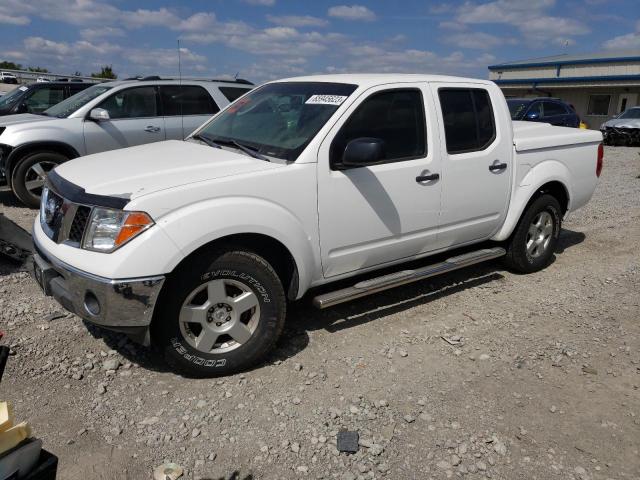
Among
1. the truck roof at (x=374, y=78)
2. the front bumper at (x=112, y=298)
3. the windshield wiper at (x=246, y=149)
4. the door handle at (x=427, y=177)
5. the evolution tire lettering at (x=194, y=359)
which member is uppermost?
the truck roof at (x=374, y=78)

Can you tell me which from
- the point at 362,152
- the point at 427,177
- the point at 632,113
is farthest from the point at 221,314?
the point at 632,113

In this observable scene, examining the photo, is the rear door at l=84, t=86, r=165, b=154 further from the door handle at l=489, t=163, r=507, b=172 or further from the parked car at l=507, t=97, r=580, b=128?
the parked car at l=507, t=97, r=580, b=128

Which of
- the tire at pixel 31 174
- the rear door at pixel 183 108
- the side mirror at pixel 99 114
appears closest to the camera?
the tire at pixel 31 174

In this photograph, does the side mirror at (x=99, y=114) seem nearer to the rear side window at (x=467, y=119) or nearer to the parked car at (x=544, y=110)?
the rear side window at (x=467, y=119)

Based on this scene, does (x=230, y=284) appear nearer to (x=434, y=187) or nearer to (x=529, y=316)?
(x=434, y=187)

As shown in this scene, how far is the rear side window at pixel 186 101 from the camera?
8.34m

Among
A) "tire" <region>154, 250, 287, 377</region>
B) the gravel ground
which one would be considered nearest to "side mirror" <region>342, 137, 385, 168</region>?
"tire" <region>154, 250, 287, 377</region>

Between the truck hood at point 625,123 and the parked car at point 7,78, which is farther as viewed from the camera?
the parked car at point 7,78

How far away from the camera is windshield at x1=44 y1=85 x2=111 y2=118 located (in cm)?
796

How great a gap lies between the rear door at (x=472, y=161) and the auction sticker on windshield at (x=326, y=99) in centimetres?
90

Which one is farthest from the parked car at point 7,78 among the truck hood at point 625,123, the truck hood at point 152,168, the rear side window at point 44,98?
the truck hood at point 625,123

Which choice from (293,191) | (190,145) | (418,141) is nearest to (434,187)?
(418,141)

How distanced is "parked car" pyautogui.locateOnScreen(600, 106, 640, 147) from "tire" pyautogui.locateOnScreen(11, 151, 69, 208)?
18964 millimetres

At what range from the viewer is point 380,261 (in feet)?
13.7
